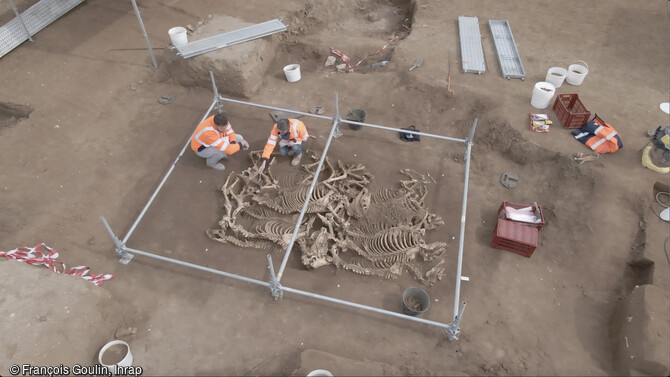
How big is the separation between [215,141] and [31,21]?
7.15m

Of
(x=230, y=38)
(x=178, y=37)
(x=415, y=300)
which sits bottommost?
(x=415, y=300)

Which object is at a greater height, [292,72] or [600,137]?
[292,72]

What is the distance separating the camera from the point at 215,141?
7453 millimetres

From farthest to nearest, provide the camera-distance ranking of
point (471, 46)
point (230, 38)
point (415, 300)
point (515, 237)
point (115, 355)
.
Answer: point (471, 46) → point (230, 38) → point (515, 237) → point (415, 300) → point (115, 355)

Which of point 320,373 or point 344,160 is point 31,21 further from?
point 320,373

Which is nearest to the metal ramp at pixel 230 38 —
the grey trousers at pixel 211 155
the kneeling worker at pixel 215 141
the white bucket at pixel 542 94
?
the kneeling worker at pixel 215 141

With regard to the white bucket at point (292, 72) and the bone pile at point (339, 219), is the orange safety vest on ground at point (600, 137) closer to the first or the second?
the bone pile at point (339, 219)

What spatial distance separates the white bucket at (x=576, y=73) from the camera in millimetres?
8634

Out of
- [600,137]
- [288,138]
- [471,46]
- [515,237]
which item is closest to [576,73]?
[600,137]

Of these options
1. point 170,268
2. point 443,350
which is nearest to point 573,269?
point 443,350

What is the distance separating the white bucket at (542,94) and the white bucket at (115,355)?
26.4 ft

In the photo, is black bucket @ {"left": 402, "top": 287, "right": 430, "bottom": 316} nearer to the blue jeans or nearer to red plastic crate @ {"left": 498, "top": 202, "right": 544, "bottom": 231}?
red plastic crate @ {"left": 498, "top": 202, "right": 544, "bottom": 231}

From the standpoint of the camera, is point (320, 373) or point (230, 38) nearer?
point (320, 373)

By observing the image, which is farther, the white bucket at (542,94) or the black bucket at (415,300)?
the white bucket at (542,94)
